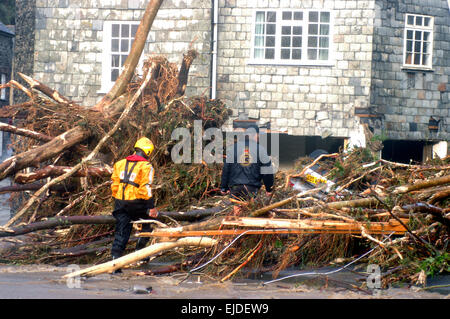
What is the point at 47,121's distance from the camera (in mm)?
10555

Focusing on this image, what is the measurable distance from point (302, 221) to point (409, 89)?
11.6 meters

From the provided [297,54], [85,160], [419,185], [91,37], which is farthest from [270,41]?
[419,185]

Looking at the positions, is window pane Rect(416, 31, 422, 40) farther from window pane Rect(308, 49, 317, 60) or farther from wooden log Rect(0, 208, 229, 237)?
wooden log Rect(0, 208, 229, 237)

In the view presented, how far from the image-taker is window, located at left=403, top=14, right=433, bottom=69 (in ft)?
Result: 57.6

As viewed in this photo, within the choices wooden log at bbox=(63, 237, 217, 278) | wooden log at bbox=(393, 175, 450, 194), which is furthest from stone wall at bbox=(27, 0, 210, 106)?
wooden log at bbox=(393, 175, 450, 194)

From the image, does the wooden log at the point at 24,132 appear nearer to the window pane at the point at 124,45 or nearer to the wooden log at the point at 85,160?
the wooden log at the point at 85,160

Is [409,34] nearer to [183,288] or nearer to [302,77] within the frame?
[302,77]

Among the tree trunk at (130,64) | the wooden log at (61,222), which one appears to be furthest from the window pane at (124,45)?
the wooden log at (61,222)

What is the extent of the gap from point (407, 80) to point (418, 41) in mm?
1208

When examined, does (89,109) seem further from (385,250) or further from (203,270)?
(385,250)

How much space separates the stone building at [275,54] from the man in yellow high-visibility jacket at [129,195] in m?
8.97

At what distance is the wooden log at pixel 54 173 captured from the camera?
961cm

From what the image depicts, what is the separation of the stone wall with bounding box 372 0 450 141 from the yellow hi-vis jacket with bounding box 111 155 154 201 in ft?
33.7

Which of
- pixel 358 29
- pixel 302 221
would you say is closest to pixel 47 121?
pixel 302 221
